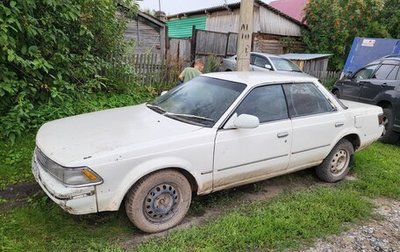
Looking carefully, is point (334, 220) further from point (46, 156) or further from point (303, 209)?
point (46, 156)

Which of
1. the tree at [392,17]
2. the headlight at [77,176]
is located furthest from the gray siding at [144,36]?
the tree at [392,17]

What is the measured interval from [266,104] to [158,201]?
180cm

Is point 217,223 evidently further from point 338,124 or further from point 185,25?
point 185,25

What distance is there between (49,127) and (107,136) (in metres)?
0.90

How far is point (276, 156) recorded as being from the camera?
4.18 metres

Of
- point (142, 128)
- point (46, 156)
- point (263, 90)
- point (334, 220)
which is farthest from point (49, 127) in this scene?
point (334, 220)

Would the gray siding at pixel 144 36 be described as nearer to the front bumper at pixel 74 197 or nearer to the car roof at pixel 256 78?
the car roof at pixel 256 78

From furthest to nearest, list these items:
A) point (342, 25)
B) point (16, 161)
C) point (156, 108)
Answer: point (342, 25), point (16, 161), point (156, 108)

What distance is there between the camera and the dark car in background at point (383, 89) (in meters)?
7.31

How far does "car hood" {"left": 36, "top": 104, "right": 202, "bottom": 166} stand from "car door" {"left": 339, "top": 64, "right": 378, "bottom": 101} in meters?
6.36

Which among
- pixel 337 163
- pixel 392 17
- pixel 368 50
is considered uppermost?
pixel 392 17

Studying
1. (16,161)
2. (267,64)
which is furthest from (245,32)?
(267,64)

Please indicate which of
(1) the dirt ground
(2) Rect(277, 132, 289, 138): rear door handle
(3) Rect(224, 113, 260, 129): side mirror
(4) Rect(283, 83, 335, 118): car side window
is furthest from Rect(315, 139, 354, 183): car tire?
(3) Rect(224, 113, 260, 129): side mirror

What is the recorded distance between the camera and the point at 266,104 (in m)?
4.21
